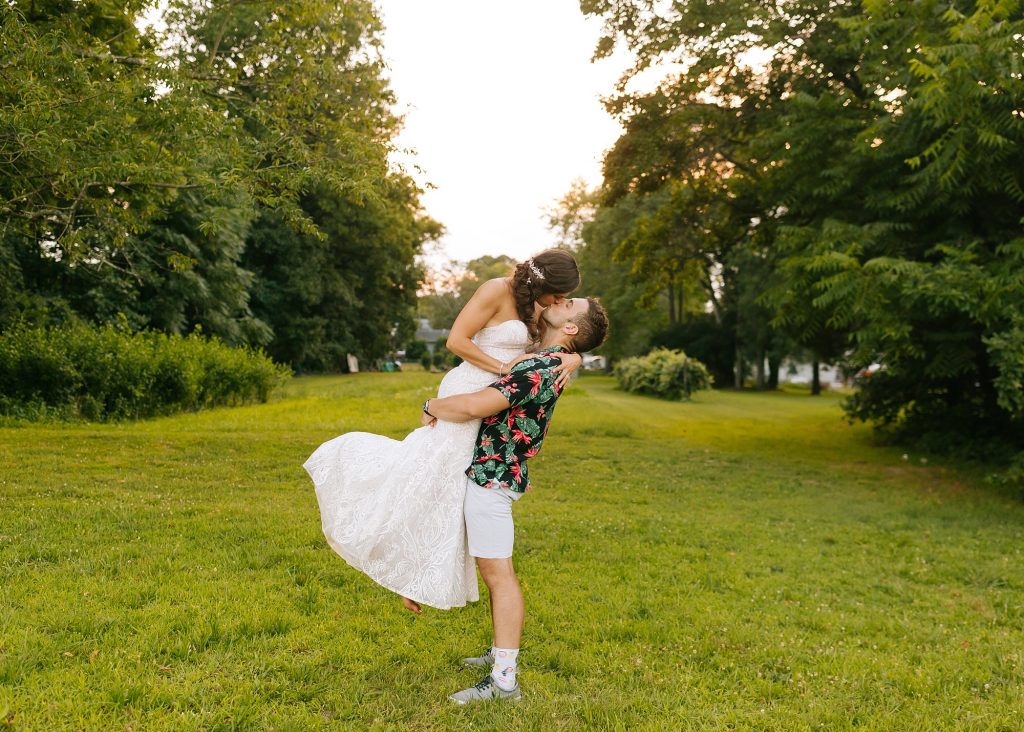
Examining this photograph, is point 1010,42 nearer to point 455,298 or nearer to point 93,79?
point 93,79

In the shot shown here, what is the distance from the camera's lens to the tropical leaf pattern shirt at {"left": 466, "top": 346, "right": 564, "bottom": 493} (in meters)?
3.88

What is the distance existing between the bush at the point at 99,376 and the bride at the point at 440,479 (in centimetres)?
1326

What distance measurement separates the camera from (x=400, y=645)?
15.1 feet

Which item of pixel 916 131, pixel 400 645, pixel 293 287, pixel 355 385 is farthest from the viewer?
pixel 293 287

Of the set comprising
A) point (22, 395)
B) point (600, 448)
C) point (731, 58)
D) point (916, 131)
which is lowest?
point (600, 448)

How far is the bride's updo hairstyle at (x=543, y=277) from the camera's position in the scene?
3857 mm

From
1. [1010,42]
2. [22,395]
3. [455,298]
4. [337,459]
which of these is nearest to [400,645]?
[337,459]

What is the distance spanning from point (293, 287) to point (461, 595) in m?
37.8

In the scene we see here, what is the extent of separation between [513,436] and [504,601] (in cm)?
82

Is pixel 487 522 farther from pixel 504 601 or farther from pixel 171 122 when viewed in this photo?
pixel 171 122

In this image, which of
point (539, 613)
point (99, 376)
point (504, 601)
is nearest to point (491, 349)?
point (504, 601)

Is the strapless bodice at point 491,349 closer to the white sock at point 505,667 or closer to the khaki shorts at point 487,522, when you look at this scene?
the khaki shorts at point 487,522

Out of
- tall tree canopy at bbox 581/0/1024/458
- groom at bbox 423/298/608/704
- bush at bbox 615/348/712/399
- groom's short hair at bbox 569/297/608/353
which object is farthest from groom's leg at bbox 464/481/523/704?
bush at bbox 615/348/712/399

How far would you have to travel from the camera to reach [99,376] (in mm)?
15812
